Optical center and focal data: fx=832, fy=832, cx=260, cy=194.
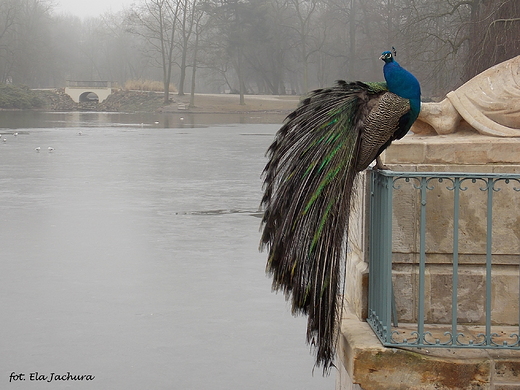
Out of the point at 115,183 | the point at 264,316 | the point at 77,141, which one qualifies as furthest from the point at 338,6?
the point at 264,316

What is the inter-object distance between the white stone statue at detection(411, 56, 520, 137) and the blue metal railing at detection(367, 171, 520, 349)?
Result: 0.35 m

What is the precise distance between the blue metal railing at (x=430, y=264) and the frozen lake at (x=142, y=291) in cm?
141

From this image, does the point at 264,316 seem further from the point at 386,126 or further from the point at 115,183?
the point at 115,183

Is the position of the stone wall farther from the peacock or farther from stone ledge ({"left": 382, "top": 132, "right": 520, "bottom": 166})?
the peacock

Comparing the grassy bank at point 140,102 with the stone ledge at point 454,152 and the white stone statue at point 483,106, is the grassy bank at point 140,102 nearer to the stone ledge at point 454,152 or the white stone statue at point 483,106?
the white stone statue at point 483,106

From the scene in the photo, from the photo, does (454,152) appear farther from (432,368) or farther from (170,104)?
(170,104)

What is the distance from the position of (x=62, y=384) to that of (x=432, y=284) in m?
2.55

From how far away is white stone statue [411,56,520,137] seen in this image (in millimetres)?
4559

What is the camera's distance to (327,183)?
4098 mm

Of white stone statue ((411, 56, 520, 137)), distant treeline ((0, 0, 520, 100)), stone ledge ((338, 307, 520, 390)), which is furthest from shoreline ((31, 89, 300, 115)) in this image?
stone ledge ((338, 307, 520, 390))

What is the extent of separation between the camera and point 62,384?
5.45m

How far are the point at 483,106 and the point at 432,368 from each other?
1495 mm

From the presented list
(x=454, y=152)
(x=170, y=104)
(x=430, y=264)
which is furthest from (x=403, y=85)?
(x=170, y=104)

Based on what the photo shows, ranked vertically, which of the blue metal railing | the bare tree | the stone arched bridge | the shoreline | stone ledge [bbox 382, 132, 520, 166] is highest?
the bare tree
